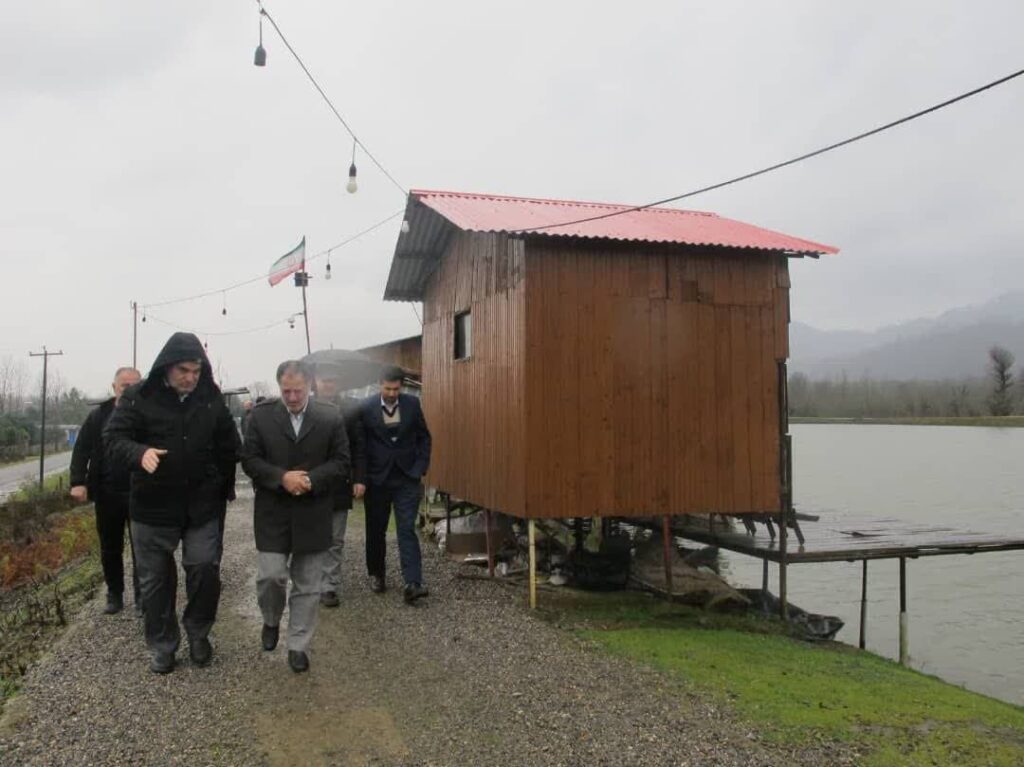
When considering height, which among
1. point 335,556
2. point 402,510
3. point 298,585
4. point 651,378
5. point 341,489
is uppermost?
point 651,378

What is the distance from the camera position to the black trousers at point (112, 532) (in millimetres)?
6387

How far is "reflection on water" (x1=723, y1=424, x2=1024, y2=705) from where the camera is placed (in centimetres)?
1184

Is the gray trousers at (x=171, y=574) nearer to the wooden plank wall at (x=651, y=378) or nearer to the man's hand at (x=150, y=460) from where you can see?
the man's hand at (x=150, y=460)

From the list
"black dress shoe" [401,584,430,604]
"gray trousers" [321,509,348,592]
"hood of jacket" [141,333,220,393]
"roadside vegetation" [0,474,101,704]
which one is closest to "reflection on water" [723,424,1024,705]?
"black dress shoe" [401,584,430,604]

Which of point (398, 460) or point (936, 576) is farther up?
point (398, 460)

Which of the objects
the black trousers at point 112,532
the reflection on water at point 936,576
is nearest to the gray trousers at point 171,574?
the black trousers at point 112,532

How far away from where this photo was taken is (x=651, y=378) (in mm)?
8172

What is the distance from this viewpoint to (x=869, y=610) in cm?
1405

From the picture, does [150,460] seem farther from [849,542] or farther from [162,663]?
[849,542]

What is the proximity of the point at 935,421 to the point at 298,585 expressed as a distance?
66451mm

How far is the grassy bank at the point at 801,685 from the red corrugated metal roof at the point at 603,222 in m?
3.70

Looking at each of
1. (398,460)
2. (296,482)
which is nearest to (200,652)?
(296,482)

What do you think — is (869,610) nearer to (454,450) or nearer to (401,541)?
(454,450)

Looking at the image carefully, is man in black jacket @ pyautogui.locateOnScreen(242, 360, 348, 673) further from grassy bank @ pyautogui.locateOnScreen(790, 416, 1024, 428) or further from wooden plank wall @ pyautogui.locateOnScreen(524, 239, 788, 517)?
grassy bank @ pyautogui.locateOnScreen(790, 416, 1024, 428)
